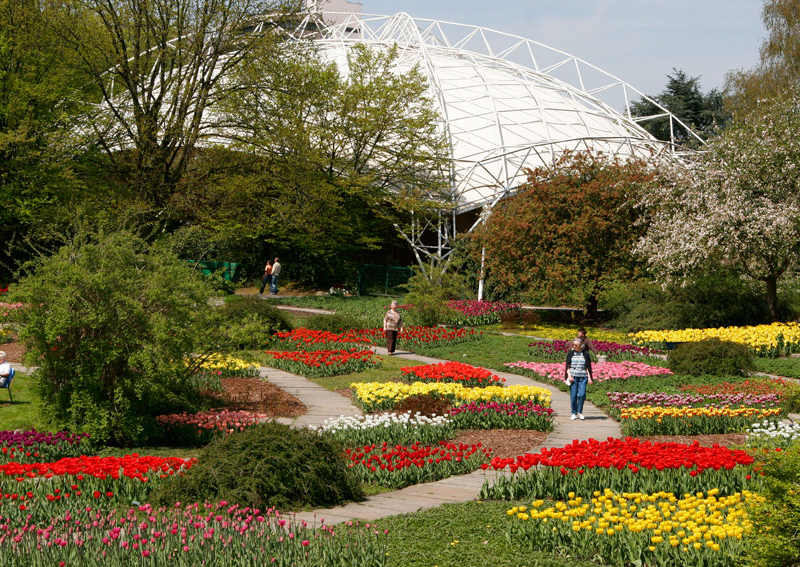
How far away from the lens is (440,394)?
42.6ft

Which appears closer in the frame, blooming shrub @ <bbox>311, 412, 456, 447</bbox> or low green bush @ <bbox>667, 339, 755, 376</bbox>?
blooming shrub @ <bbox>311, 412, 456, 447</bbox>

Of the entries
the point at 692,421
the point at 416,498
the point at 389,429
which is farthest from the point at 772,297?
the point at 416,498

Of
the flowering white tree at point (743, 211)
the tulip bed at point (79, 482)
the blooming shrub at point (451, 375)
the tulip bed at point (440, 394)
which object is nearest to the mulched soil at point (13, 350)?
the tulip bed at point (440, 394)

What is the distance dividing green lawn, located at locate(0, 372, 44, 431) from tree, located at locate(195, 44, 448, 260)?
15.2 meters

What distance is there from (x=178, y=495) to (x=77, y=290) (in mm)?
4148

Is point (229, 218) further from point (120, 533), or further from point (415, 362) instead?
point (120, 533)

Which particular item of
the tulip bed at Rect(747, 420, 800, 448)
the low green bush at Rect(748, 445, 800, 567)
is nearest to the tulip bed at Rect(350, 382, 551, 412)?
the tulip bed at Rect(747, 420, 800, 448)

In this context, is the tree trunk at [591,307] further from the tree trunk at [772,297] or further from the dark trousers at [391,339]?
the dark trousers at [391,339]

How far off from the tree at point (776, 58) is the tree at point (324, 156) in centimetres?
1369

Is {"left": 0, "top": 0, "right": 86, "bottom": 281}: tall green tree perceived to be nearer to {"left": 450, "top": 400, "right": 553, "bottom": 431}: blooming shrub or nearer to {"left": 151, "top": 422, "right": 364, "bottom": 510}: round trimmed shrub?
{"left": 450, "top": 400, "right": 553, "bottom": 431}: blooming shrub

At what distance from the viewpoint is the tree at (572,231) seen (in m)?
25.7

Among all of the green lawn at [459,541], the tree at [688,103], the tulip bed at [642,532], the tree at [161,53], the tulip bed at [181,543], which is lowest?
the green lawn at [459,541]

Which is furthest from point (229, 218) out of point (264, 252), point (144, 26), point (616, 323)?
point (616, 323)

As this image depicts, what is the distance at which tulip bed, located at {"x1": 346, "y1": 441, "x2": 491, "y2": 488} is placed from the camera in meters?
7.91
